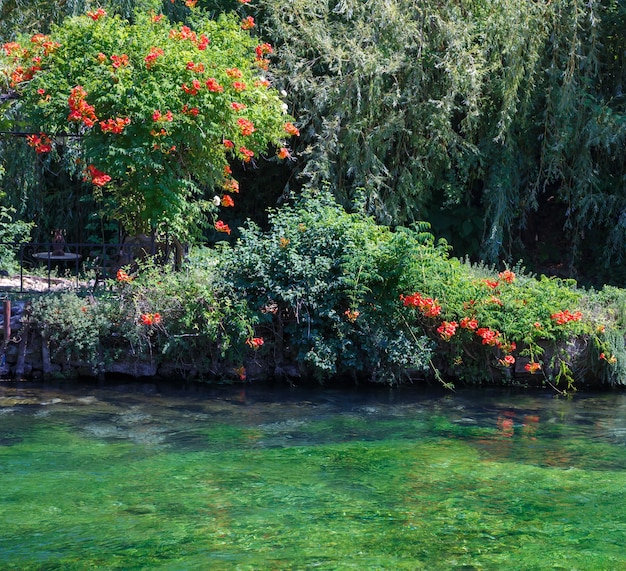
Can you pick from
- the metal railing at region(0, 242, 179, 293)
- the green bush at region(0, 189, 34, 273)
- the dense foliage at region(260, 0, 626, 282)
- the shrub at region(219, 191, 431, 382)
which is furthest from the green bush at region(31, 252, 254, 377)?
the dense foliage at region(260, 0, 626, 282)

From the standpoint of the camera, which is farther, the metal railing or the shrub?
the metal railing

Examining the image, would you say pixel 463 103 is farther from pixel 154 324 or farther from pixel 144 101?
pixel 154 324

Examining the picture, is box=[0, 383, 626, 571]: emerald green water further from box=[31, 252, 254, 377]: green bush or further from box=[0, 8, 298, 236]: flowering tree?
box=[0, 8, 298, 236]: flowering tree

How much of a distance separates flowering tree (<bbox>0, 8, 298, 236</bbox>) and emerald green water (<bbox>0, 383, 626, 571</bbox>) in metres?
2.54

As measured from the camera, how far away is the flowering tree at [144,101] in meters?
10.1

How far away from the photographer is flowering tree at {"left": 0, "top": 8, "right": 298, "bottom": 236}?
10.1m

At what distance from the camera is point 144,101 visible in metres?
10.1

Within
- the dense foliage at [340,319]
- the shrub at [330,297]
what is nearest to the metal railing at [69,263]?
the dense foliage at [340,319]

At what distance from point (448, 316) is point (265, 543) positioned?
5.12 metres

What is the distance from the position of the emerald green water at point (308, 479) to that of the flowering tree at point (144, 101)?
8.32ft

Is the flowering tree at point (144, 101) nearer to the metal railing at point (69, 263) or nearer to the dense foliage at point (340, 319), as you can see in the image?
the metal railing at point (69, 263)

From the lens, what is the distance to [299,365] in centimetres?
1075

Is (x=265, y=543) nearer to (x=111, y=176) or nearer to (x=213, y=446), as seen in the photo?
(x=213, y=446)

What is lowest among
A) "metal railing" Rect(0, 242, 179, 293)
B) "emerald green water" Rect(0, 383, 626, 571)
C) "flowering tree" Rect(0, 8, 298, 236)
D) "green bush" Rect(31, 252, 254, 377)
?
"emerald green water" Rect(0, 383, 626, 571)
